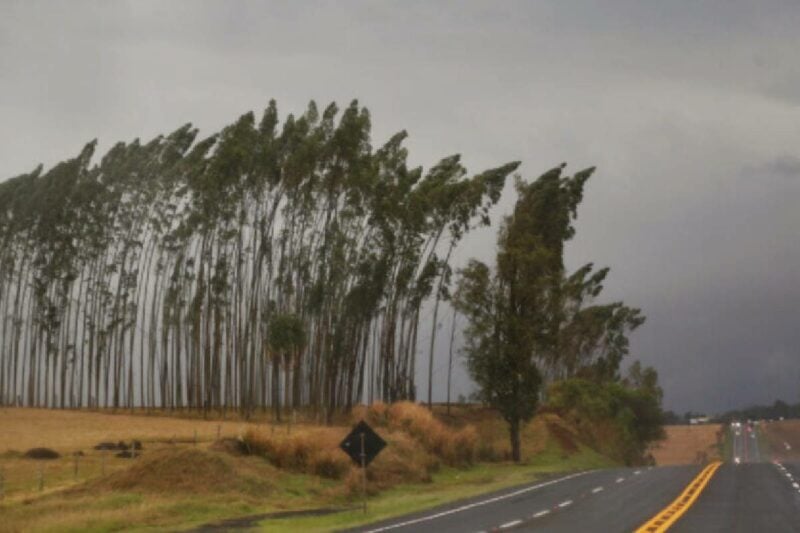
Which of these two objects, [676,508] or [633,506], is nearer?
[676,508]

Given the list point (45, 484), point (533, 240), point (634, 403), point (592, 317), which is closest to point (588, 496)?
point (45, 484)

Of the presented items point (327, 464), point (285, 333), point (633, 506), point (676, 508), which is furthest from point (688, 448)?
point (676, 508)

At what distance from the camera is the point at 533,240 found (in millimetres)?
69750

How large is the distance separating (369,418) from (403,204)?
21.1m

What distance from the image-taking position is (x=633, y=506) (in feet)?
105

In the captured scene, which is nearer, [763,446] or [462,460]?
[462,460]

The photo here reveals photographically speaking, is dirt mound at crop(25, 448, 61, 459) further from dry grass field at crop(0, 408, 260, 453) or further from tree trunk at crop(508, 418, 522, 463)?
tree trunk at crop(508, 418, 522, 463)

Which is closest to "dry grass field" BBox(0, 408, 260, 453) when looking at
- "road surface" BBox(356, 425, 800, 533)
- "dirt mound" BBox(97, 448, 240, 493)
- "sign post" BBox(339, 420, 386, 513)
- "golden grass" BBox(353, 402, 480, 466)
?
"golden grass" BBox(353, 402, 480, 466)

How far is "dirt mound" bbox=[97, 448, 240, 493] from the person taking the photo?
37.1 meters

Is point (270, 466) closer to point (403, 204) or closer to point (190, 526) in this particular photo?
point (190, 526)

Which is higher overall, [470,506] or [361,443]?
[361,443]

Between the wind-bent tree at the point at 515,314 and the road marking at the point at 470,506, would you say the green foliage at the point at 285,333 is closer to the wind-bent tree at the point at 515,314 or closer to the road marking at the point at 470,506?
the wind-bent tree at the point at 515,314

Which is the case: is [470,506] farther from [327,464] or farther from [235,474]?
[327,464]

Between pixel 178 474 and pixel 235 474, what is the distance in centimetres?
218
